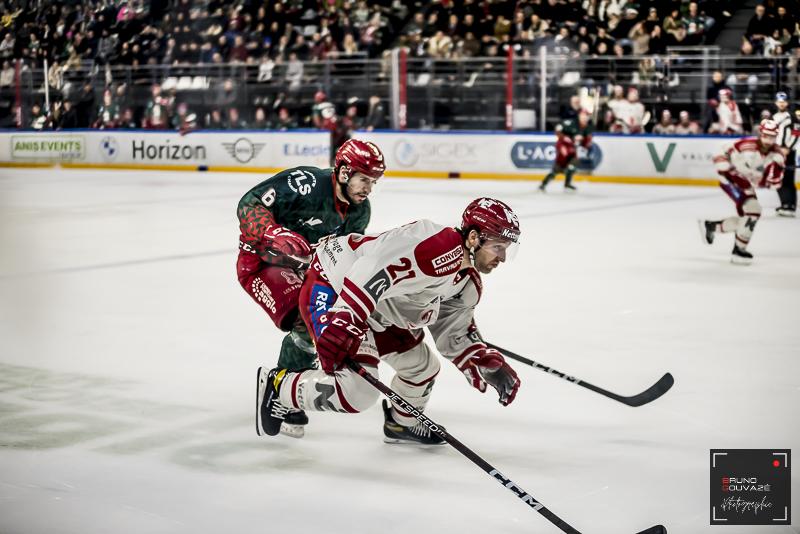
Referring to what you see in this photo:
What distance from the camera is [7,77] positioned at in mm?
18922

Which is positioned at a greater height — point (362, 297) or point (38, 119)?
point (362, 297)

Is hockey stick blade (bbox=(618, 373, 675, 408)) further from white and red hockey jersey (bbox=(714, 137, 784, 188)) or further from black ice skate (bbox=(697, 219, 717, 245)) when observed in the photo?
black ice skate (bbox=(697, 219, 717, 245))

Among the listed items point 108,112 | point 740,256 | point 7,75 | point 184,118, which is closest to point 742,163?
point 740,256

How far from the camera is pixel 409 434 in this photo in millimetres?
3979

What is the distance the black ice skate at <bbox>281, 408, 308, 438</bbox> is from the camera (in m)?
4.03

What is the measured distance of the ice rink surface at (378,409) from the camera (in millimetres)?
3316

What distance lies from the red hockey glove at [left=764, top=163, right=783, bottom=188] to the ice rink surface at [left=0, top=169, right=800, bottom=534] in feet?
2.02

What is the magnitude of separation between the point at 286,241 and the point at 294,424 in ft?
2.31

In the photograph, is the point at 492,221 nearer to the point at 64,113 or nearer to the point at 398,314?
the point at 398,314

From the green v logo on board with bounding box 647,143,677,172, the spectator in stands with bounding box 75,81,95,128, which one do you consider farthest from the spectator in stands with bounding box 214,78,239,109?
the green v logo on board with bounding box 647,143,677,172

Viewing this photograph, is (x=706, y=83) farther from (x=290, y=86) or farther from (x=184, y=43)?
(x=184, y=43)

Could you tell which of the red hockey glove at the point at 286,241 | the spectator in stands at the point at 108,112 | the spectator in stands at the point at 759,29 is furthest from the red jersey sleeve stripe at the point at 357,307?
the spectator in stands at the point at 108,112

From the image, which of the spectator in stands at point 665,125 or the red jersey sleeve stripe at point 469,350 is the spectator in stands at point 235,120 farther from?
the red jersey sleeve stripe at point 469,350

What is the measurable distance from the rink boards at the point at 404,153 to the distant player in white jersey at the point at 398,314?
36.1ft
